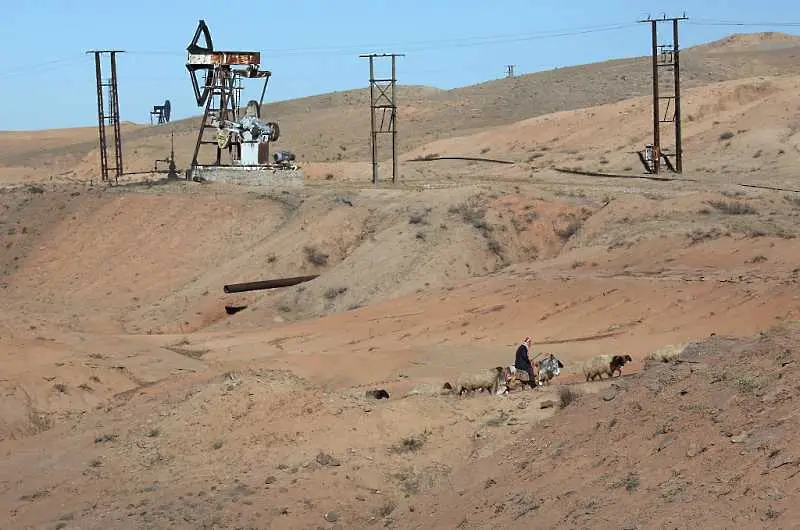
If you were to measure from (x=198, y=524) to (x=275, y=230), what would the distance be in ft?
91.1

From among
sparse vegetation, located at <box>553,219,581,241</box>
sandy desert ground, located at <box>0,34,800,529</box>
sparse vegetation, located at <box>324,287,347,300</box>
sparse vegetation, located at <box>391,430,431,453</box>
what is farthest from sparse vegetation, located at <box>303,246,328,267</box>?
sparse vegetation, located at <box>391,430,431,453</box>

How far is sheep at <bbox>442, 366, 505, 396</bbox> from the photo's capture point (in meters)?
18.1

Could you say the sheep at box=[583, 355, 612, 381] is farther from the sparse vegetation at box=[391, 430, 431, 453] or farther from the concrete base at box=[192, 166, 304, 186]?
the concrete base at box=[192, 166, 304, 186]

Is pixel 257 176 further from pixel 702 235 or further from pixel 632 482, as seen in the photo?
pixel 632 482

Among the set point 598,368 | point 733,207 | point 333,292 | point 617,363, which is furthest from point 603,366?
point 733,207

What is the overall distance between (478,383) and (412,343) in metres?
7.56

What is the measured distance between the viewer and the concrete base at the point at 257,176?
48.0 metres

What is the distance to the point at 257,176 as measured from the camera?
1895 inches

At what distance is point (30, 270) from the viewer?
4375cm

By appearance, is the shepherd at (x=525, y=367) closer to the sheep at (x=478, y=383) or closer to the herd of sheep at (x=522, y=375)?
the herd of sheep at (x=522, y=375)

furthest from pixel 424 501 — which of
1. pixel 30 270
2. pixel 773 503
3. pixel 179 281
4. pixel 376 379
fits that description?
pixel 30 270

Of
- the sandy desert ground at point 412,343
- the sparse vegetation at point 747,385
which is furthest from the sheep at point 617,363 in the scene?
the sparse vegetation at point 747,385

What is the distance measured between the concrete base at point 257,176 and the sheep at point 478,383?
1186 inches

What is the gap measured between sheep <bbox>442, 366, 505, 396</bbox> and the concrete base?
98.8 ft
